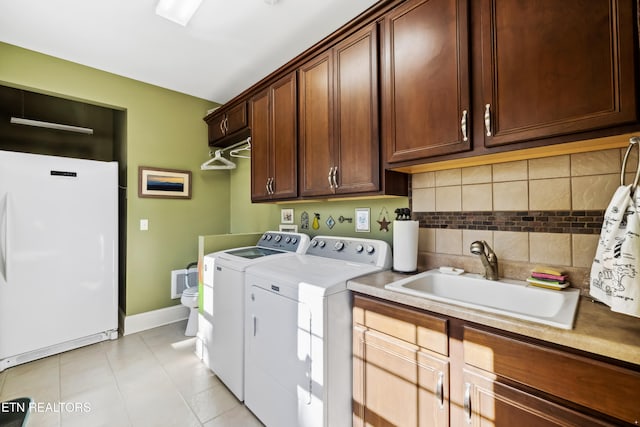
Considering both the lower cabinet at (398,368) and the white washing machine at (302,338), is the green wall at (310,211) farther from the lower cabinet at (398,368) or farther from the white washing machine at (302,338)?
the lower cabinet at (398,368)

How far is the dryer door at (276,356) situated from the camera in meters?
1.35

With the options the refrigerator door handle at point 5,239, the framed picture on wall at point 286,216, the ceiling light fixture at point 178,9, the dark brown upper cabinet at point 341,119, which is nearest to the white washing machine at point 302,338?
the dark brown upper cabinet at point 341,119

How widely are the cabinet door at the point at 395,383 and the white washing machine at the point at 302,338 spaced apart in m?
0.09

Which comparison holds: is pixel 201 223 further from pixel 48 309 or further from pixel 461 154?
pixel 461 154

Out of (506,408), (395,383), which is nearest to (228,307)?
(395,383)

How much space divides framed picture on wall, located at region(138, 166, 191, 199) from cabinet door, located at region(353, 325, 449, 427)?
266cm

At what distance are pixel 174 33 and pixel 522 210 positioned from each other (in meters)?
2.65

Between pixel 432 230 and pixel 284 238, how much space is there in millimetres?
1271

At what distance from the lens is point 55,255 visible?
2.34 m

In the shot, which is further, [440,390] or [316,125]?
[316,125]

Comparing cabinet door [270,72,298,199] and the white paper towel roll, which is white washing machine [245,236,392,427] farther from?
cabinet door [270,72,298,199]

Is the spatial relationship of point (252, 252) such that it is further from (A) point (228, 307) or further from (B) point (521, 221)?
(B) point (521, 221)

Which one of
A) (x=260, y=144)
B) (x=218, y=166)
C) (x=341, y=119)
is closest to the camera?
(x=341, y=119)

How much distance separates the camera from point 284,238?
2.43 metres
